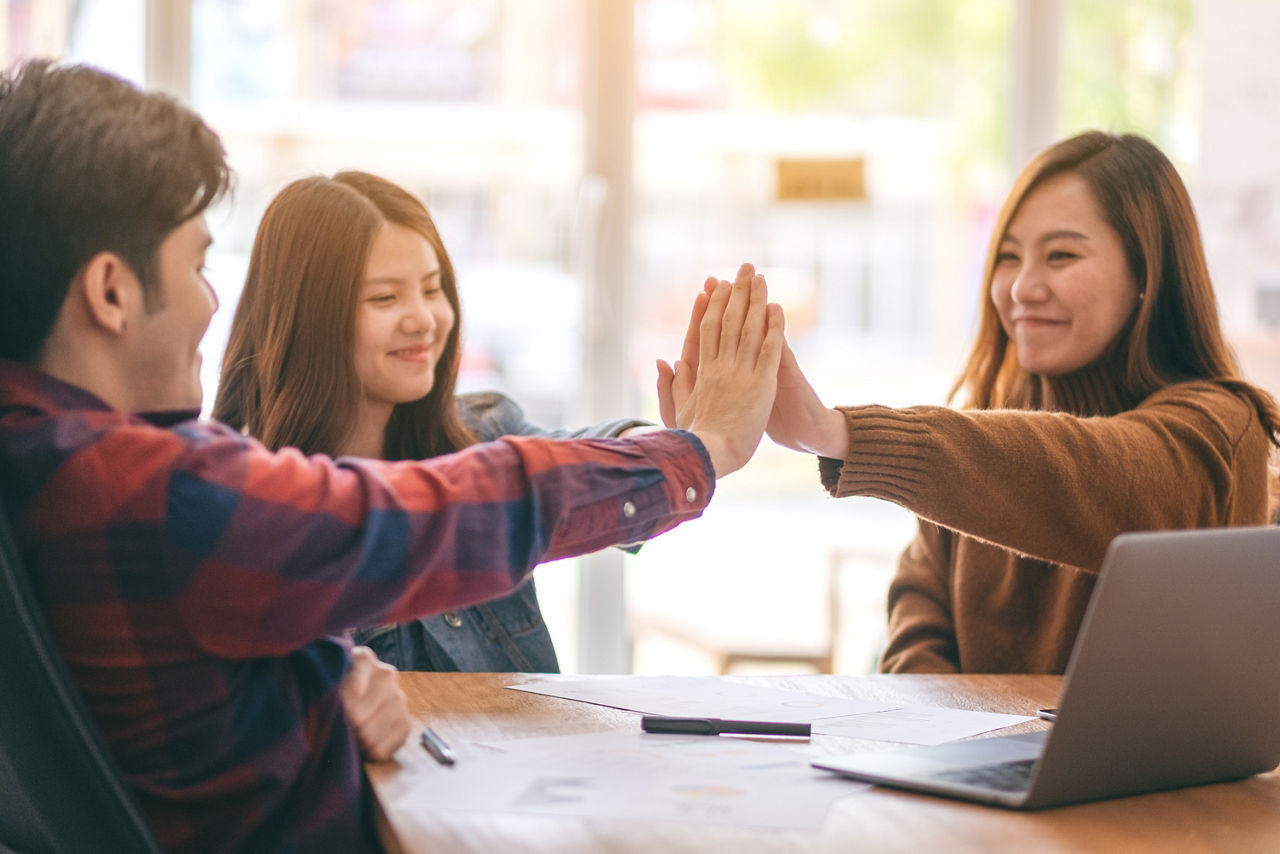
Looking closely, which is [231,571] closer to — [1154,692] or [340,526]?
[340,526]

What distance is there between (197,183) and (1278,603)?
0.89 meters

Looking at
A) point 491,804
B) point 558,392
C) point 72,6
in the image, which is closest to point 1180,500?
point 491,804

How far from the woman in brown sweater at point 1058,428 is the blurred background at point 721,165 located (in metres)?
1.08

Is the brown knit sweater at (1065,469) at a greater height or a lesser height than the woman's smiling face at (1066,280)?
lesser

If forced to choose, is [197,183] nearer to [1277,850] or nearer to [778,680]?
[778,680]

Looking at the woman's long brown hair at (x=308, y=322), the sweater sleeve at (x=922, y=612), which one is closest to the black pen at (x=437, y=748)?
the woman's long brown hair at (x=308, y=322)

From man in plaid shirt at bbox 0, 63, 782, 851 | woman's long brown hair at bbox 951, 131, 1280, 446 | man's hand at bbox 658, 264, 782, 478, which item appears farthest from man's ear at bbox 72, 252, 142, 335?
woman's long brown hair at bbox 951, 131, 1280, 446

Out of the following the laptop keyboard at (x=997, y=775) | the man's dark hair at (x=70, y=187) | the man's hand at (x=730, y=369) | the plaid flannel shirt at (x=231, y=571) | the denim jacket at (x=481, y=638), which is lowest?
the denim jacket at (x=481, y=638)

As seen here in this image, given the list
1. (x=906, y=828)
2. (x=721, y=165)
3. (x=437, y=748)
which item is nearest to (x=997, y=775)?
(x=906, y=828)

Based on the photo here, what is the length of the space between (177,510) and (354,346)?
87cm

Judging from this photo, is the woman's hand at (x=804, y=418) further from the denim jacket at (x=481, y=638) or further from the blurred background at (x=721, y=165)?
the blurred background at (x=721, y=165)

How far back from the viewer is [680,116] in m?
2.90

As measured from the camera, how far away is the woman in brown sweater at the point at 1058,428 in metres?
1.38

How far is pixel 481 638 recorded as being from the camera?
5.28 feet
